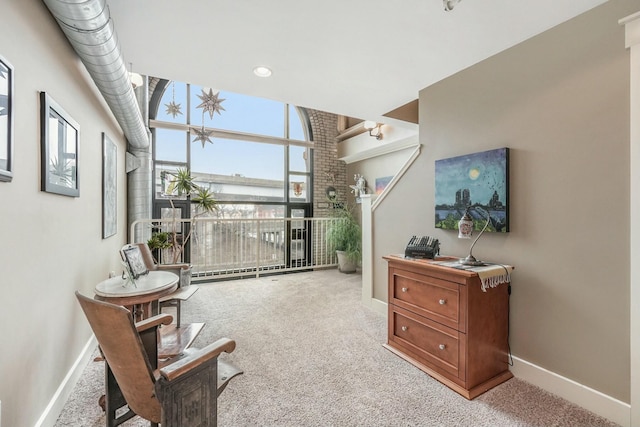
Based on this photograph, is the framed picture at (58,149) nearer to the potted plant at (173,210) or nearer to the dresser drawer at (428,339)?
the potted plant at (173,210)

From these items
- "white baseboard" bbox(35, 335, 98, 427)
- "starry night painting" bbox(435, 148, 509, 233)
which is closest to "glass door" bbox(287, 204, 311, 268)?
"starry night painting" bbox(435, 148, 509, 233)

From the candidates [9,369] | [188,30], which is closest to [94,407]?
[9,369]

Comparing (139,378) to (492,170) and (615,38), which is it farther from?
(615,38)

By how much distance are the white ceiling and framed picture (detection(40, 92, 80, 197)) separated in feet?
2.57

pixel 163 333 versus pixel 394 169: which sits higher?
pixel 394 169

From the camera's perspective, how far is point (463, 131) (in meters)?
2.54

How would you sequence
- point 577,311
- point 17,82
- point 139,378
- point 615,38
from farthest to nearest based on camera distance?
1. point 577,311
2. point 615,38
3. point 17,82
4. point 139,378

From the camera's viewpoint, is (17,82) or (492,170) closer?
(17,82)

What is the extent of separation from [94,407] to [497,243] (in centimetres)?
306

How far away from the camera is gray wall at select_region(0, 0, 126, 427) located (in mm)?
1236

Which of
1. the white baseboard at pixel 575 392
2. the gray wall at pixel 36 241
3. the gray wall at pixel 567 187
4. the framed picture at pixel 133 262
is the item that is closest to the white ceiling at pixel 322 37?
the gray wall at pixel 567 187

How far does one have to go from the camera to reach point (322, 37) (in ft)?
7.07

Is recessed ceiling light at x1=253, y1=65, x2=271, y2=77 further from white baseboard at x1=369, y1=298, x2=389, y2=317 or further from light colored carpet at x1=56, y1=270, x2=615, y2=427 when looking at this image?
white baseboard at x1=369, y1=298, x2=389, y2=317

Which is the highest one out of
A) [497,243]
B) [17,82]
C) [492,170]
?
[17,82]
